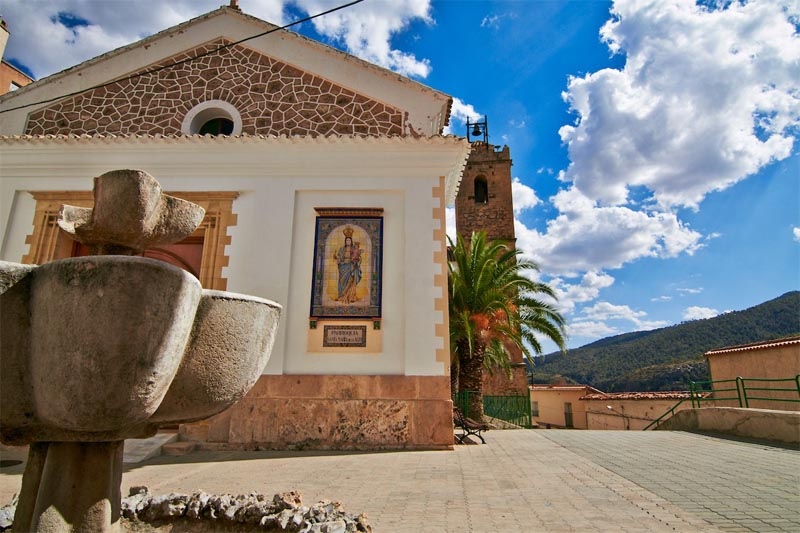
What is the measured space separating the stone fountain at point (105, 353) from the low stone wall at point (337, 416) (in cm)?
447

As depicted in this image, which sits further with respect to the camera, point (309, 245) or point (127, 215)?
point (309, 245)

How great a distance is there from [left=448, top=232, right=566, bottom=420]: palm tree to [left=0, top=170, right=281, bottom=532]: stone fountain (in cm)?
1037

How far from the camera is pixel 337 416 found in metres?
6.57

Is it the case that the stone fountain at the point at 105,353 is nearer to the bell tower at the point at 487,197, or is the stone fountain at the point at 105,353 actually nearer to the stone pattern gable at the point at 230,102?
the stone pattern gable at the point at 230,102

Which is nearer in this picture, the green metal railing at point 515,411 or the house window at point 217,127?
the house window at point 217,127

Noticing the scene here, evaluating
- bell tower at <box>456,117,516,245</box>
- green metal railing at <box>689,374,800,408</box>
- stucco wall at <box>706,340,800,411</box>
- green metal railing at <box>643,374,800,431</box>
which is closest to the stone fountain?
green metal railing at <box>643,374,800,431</box>

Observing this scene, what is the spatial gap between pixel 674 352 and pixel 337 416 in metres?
70.8

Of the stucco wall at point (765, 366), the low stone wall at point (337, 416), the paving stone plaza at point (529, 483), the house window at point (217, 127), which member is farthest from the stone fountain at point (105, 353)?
the stucco wall at point (765, 366)

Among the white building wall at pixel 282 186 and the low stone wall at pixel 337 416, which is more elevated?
the white building wall at pixel 282 186

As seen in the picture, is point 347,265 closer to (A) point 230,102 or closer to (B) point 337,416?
(B) point 337,416

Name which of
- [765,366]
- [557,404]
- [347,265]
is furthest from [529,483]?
[557,404]

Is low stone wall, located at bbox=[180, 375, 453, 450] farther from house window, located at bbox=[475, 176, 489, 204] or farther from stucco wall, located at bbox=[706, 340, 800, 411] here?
house window, located at bbox=[475, 176, 489, 204]

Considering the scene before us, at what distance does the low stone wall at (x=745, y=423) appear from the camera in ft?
21.6

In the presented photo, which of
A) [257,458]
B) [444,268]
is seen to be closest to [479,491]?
[257,458]
